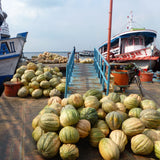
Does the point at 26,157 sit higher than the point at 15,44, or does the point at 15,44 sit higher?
the point at 15,44

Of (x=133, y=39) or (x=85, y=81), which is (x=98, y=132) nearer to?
(x=85, y=81)

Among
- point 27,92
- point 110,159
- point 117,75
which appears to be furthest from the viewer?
point 117,75

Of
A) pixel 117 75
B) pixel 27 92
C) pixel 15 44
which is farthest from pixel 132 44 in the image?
pixel 27 92

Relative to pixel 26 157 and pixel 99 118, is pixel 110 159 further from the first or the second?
pixel 26 157

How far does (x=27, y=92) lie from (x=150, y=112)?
4892mm

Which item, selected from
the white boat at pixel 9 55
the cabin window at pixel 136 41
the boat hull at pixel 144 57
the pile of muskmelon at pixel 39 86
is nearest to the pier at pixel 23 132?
the pile of muskmelon at pixel 39 86

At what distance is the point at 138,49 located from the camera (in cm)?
1589

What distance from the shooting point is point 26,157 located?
2.54m

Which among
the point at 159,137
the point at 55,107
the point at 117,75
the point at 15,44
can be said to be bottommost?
the point at 159,137

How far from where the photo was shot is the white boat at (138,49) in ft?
44.5

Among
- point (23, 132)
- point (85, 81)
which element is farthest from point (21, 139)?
point (85, 81)

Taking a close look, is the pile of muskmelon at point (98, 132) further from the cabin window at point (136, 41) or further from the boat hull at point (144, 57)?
the cabin window at point (136, 41)

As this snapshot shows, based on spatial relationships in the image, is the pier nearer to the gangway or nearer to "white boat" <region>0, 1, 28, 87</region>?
the gangway

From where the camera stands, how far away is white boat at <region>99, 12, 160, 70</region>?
13.6 m
